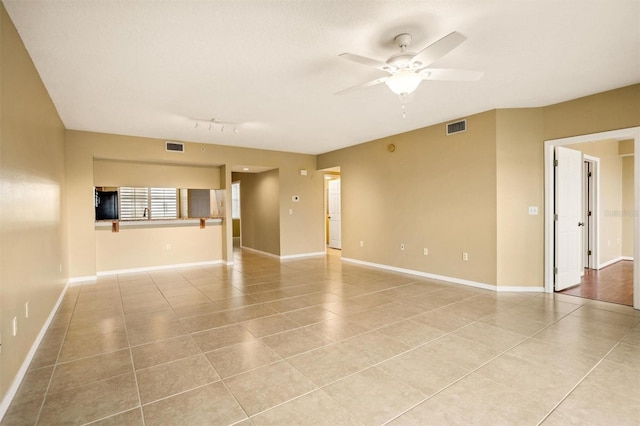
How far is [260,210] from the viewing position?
28.1ft

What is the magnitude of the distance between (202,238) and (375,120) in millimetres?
4450

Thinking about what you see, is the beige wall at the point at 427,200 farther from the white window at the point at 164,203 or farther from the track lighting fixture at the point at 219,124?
the white window at the point at 164,203

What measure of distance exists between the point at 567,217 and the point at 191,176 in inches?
268

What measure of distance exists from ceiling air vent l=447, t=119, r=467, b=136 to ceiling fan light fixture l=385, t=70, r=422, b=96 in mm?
2685

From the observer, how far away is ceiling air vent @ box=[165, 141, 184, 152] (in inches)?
245

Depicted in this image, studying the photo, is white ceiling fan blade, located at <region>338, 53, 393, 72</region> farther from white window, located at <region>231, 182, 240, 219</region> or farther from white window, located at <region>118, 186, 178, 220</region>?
white window, located at <region>231, 182, 240, 219</region>

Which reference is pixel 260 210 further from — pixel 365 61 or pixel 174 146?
pixel 365 61

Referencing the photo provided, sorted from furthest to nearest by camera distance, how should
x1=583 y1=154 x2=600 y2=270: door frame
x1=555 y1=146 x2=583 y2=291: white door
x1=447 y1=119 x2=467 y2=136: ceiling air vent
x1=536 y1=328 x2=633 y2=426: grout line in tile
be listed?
x1=583 y1=154 x2=600 y2=270: door frame
x1=447 y1=119 x2=467 y2=136: ceiling air vent
x1=555 y1=146 x2=583 y2=291: white door
x1=536 y1=328 x2=633 y2=426: grout line in tile

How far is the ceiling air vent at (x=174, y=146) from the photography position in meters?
6.23

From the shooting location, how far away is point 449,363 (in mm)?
2506

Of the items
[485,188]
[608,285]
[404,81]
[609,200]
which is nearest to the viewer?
[404,81]

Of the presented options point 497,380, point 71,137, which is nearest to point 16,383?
point 497,380

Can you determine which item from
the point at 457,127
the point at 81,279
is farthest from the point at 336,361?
the point at 81,279

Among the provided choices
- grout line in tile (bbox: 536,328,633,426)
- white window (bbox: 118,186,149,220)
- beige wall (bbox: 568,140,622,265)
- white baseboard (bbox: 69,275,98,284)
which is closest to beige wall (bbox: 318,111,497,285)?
grout line in tile (bbox: 536,328,633,426)
